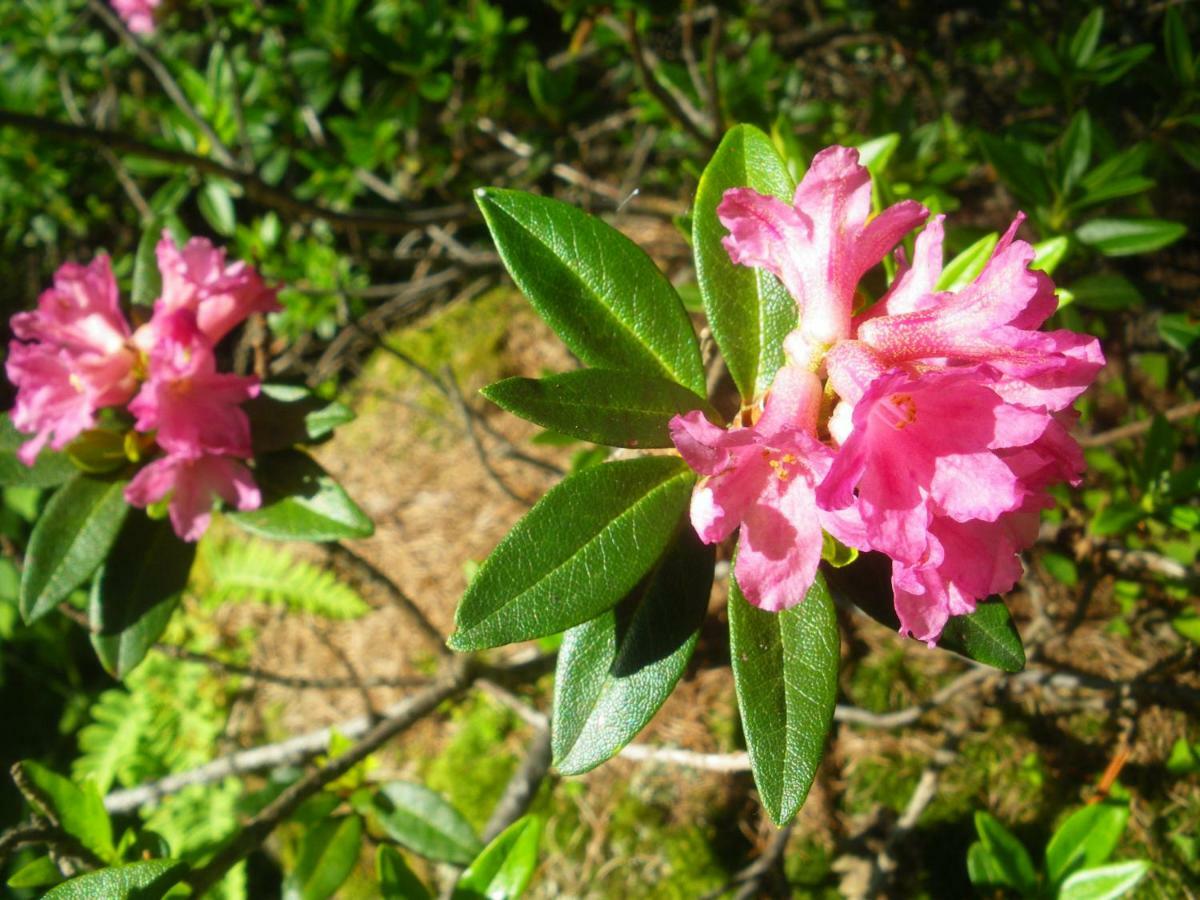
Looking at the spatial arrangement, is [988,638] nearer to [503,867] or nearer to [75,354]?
[503,867]

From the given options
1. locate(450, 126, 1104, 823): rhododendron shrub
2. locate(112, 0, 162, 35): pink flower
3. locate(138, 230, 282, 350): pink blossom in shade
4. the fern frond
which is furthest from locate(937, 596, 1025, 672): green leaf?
locate(112, 0, 162, 35): pink flower

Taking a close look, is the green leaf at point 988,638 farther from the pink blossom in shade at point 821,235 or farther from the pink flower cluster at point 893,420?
the pink blossom in shade at point 821,235

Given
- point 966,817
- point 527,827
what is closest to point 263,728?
point 527,827

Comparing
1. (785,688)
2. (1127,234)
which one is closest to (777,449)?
(785,688)

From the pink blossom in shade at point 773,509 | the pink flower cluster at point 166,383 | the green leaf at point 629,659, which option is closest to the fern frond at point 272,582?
the pink flower cluster at point 166,383

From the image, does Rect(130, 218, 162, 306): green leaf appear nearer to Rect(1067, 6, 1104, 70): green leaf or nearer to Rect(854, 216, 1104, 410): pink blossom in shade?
Rect(854, 216, 1104, 410): pink blossom in shade

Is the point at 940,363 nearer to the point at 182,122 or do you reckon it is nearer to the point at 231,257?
the point at 182,122
